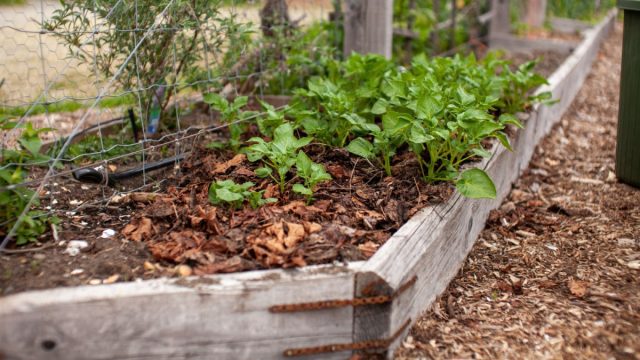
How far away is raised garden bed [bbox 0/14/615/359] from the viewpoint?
1937 millimetres

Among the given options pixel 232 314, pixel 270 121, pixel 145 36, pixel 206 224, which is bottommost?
pixel 232 314

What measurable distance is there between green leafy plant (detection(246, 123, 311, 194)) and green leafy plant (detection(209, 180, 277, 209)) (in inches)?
4.3

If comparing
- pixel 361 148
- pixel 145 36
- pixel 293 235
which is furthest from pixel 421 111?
pixel 145 36

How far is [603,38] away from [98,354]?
803 centimetres

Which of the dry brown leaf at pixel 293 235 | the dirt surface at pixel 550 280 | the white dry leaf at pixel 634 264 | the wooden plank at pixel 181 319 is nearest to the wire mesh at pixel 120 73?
the wooden plank at pixel 181 319

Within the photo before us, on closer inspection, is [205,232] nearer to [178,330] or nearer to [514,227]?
[178,330]

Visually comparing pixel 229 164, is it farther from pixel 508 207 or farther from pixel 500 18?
pixel 500 18

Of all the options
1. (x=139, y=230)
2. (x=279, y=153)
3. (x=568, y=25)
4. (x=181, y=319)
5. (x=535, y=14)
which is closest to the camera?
(x=181, y=319)

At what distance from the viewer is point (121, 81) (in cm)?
318

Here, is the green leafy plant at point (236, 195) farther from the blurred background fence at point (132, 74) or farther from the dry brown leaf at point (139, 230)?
the blurred background fence at point (132, 74)

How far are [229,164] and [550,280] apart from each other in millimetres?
1414

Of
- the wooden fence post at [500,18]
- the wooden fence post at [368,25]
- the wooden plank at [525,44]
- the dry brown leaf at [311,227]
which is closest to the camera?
the dry brown leaf at [311,227]

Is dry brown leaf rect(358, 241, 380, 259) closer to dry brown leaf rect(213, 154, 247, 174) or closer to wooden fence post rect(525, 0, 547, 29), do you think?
dry brown leaf rect(213, 154, 247, 174)

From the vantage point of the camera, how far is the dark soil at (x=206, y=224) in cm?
219
